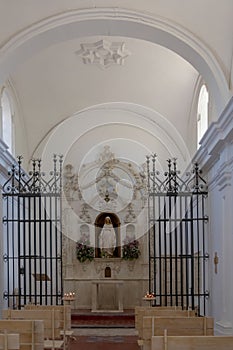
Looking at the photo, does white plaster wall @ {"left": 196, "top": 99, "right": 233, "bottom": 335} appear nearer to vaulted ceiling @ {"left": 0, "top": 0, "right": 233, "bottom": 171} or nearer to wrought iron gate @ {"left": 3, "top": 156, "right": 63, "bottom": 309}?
vaulted ceiling @ {"left": 0, "top": 0, "right": 233, "bottom": 171}

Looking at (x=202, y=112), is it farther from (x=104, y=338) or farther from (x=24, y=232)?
(x=104, y=338)

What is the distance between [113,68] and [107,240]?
6266mm

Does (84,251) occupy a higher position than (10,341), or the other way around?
(84,251)

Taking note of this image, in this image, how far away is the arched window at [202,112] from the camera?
1700 centimetres

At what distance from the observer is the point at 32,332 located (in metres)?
8.16

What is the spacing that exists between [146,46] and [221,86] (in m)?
5.01

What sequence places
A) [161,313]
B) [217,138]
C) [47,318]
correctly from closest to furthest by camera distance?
[47,318], [161,313], [217,138]

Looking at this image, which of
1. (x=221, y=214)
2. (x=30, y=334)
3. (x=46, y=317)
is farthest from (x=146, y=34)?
(x=30, y=334)

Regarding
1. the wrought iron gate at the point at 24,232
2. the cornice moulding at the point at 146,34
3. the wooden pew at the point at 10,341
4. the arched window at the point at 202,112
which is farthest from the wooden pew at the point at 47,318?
the arched window at the point at 202,112

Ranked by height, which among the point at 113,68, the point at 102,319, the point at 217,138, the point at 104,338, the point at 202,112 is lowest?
the point at 102,319

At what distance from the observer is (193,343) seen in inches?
275

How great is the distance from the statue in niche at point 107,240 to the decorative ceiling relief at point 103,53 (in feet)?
20.8

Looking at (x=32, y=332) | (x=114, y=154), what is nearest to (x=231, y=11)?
(x=32, y=332)

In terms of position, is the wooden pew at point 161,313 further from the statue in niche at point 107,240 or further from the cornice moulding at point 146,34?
the statue in niche at point 107,240
